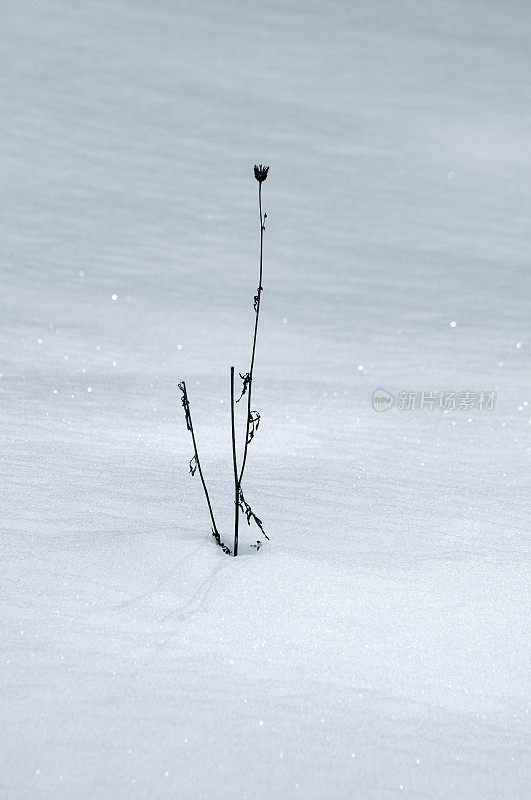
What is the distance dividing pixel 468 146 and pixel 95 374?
415cm

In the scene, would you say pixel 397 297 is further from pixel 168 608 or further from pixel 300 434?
pixel 168 608

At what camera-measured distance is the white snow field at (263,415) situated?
120 centimetres

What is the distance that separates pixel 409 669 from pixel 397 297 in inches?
118

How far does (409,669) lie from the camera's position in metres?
1.35

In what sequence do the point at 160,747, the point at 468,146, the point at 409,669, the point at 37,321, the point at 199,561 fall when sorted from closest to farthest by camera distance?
the point at 160,747, the point at 409,669, the point at 199,561, the point at 37,321, the point at 468,146

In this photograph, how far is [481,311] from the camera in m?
4.04

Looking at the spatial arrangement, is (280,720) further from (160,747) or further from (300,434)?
(300,434)

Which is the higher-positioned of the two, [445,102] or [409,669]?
[445,102]

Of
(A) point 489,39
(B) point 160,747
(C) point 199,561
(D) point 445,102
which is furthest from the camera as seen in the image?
(A) point 489,39

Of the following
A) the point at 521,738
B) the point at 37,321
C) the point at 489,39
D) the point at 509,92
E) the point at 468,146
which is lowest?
the point at 521,738

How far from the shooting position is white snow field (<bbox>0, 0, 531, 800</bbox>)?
1.20 m

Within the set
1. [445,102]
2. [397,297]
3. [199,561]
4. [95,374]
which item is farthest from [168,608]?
[445,102]

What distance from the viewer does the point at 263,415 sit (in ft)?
9.09

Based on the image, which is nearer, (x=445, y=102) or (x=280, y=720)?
(x=280, y=720)
